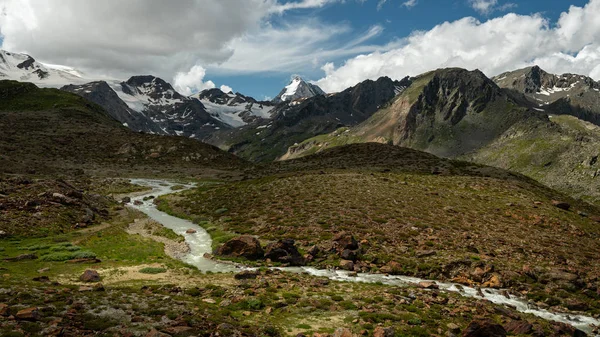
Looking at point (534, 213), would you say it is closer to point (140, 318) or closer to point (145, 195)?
point (140, 318)

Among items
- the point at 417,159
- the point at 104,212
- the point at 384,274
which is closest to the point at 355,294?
the point at 384,274

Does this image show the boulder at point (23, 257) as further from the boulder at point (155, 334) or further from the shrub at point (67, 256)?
the boulder at point (155, 334)

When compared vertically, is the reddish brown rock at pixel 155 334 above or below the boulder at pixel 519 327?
above

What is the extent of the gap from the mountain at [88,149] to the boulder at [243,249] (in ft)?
263

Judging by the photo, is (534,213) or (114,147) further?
(114,147)

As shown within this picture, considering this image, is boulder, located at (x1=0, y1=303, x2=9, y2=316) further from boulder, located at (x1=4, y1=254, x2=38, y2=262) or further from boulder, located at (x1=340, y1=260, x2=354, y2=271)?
boulder, located at (x1=340, y1=260, x2=354, y2=271)

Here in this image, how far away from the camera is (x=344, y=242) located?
39531 mm

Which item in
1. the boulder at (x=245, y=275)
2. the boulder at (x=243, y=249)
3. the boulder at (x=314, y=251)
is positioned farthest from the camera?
the boulder at (x=314, y=251)

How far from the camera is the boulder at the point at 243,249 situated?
3831 cm

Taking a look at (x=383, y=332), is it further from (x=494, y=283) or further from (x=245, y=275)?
(x=494, y=283)

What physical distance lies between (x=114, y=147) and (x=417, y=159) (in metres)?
115

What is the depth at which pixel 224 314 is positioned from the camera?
75.3 feet

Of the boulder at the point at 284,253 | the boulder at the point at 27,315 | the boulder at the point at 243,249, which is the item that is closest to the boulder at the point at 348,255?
the boulder at the point at 284,253

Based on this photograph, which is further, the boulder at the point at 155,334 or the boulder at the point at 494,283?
the boulder at the point at 494,283
